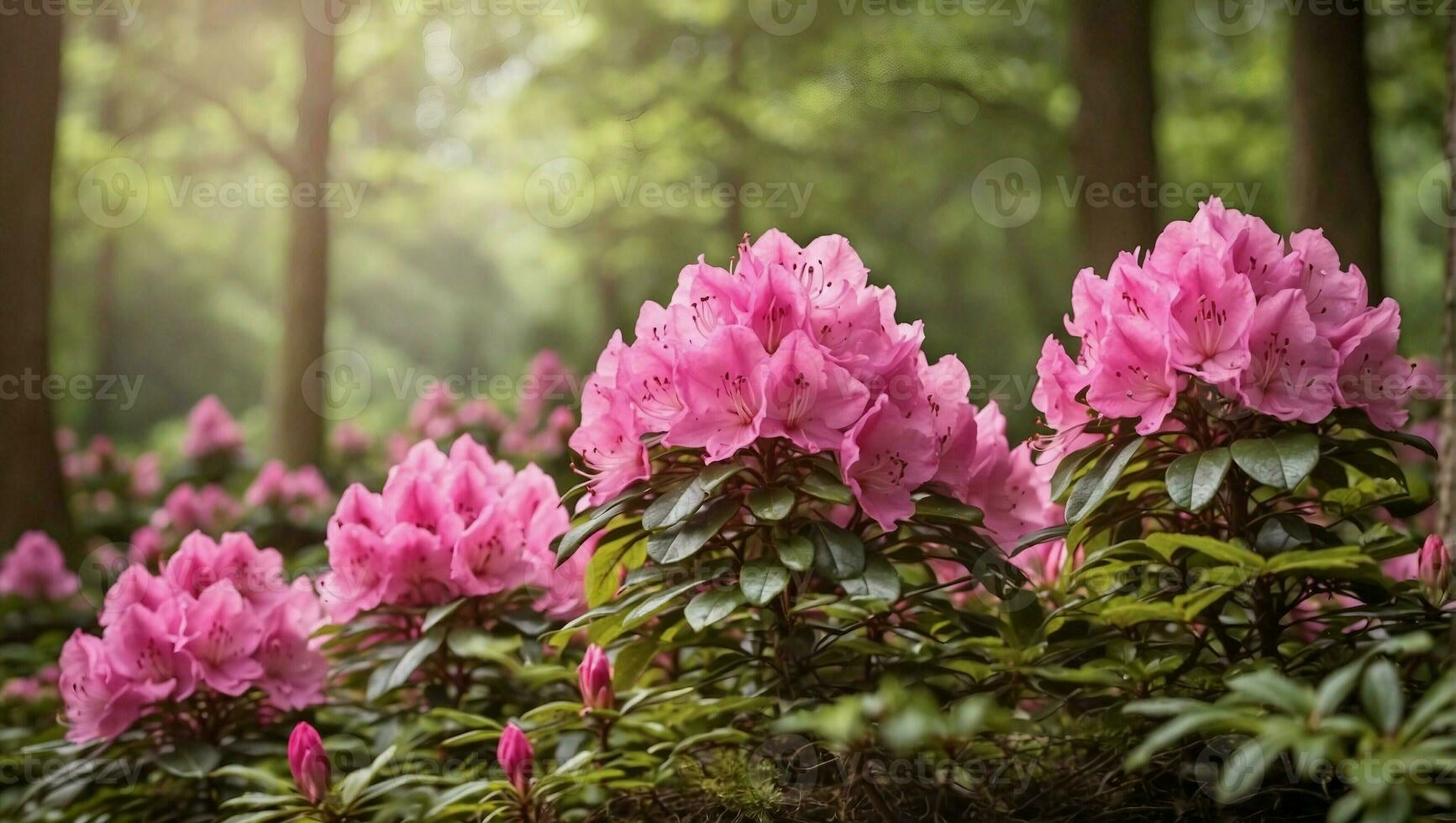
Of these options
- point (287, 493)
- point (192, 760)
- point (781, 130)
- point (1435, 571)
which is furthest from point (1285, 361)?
point (781, 130)

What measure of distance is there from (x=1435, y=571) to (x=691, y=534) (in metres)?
1.16

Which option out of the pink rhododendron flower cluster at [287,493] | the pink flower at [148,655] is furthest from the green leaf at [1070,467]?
the pink rhododendron flower cluster at [287,493]

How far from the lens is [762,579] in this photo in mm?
1676

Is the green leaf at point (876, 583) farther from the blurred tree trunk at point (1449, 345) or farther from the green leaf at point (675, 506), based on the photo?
the blurred tree trunk at point (1449, 345)

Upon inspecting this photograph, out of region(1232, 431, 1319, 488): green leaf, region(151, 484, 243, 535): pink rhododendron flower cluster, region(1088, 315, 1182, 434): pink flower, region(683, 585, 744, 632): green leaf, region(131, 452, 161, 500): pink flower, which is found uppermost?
region(1088, 315, 1182, 434): pink flower

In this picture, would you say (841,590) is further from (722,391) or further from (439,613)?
(439,613)

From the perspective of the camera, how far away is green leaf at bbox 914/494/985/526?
1807 millimetres

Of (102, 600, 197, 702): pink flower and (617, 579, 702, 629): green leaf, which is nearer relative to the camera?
(617, 579, 702, 629): green leaf

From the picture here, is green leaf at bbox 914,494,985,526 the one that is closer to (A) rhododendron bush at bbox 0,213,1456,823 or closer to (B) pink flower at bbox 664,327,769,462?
(A) rhododendron bush at bbox 0,213,1456,823

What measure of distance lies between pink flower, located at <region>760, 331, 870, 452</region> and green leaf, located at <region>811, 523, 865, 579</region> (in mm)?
138

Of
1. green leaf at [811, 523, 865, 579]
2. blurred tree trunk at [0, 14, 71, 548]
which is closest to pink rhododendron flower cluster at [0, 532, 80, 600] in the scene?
blurred tree trunk at [0, 14, 71, 548]

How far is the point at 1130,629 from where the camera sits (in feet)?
6.69

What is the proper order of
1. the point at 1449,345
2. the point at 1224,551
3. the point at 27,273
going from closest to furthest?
the point at 1224,551, the point at 1449,345, the point at 27,273

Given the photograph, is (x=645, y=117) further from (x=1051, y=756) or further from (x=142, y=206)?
(x=1051, y=756)
